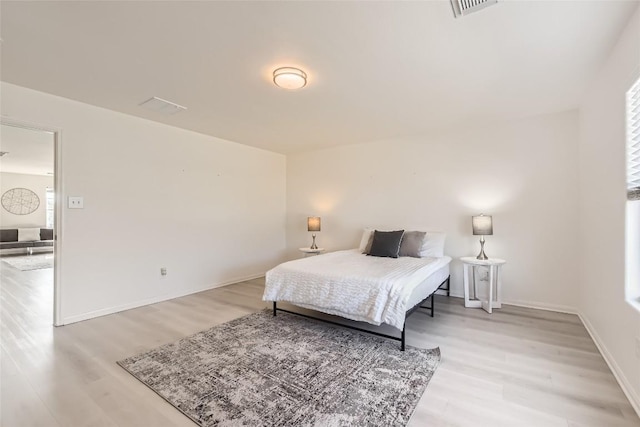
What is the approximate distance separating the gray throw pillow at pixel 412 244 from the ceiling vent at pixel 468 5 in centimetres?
271

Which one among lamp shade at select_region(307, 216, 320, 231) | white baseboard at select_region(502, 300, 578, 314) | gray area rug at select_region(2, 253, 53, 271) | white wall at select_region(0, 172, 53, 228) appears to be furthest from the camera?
white wall at select_region(0, 172, 53, 228)

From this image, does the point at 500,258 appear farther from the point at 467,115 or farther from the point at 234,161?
the point at 234,161

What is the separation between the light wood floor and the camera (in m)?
1.65

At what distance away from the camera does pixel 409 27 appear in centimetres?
189

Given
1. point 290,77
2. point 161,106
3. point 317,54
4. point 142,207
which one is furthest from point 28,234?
point 317,54

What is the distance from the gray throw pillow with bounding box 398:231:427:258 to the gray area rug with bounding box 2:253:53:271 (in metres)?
7.35

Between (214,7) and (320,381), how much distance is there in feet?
8.14

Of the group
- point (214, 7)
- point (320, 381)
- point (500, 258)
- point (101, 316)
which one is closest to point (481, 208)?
point (500, 258)

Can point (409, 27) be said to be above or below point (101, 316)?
above

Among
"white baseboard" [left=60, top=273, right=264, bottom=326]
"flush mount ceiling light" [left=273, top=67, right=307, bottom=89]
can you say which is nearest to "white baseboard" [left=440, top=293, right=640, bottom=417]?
"flush mount ceiling light" [left=273, top=67, right=307, bottom=89]

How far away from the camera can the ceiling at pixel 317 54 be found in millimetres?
1756

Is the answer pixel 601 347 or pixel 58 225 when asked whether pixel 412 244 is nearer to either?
pixel 601 347

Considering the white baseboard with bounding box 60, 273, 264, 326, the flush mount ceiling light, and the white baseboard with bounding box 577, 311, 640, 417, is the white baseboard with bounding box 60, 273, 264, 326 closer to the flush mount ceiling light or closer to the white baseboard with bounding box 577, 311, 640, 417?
the flush mount ceiling light

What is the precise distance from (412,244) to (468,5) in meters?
2.78
